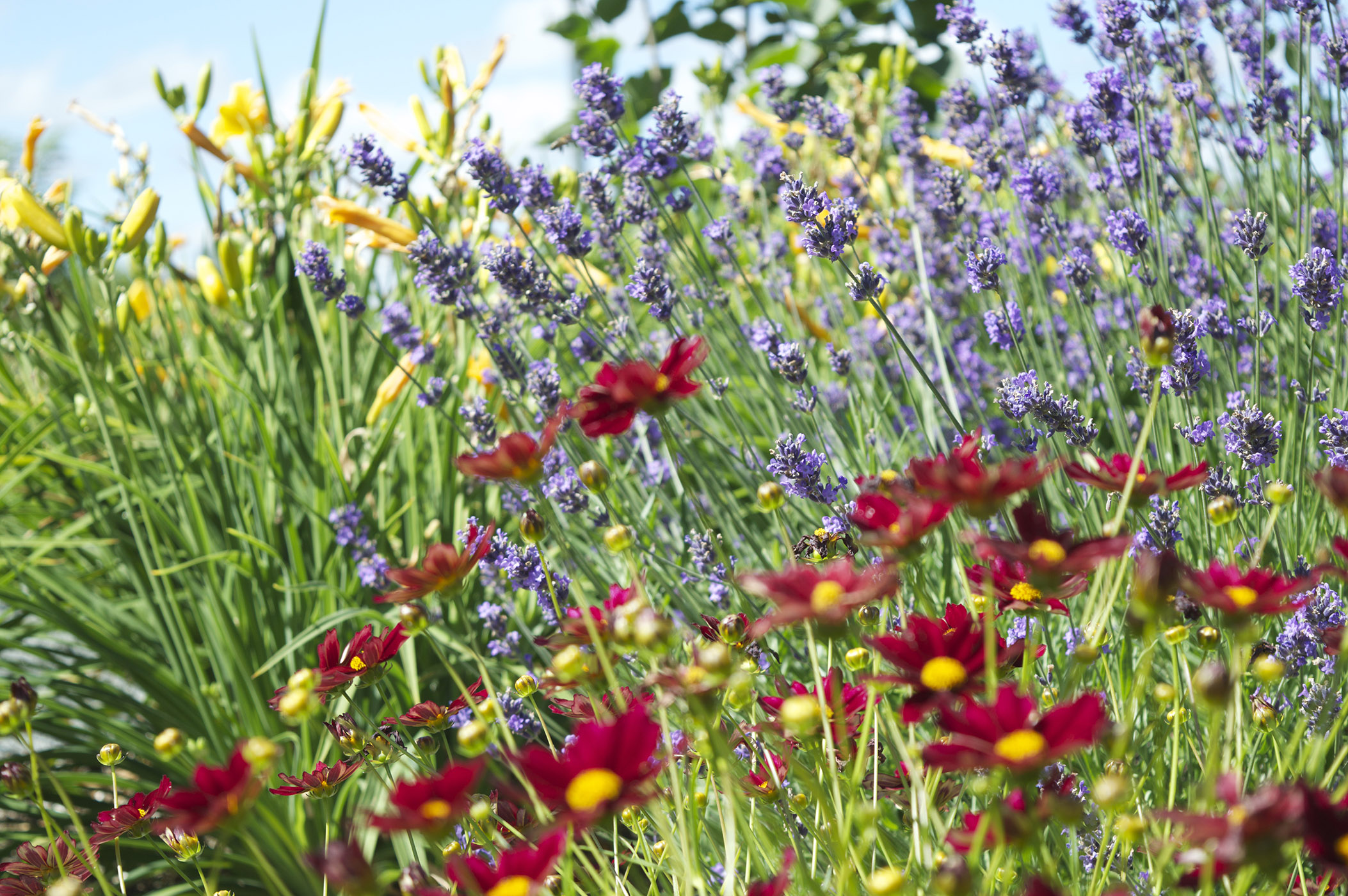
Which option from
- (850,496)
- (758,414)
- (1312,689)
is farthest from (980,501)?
(758,414)

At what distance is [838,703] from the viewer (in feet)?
3.14

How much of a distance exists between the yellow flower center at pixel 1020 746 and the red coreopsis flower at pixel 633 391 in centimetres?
43

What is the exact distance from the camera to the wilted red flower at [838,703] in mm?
964

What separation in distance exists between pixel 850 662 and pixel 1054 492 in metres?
1.04

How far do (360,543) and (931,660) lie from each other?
5.42ft

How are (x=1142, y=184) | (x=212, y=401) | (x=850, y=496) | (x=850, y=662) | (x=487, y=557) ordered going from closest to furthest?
(x=850, y=662)
(x=487, y=557)
(x=850, y=496)
(x=1142, y=184)
(x=212, y=401)

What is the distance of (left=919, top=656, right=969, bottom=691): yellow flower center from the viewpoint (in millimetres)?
829

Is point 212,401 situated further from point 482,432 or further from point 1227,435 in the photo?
point 1227,435

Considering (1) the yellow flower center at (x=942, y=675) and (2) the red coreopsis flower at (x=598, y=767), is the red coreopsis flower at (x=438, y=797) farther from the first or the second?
(1) the yellow flower center at (x=942, y=675)

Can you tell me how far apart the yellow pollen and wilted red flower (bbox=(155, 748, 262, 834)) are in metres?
0.14

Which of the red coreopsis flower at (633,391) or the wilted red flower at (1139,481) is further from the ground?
the red coreopsis flower at (633,391)

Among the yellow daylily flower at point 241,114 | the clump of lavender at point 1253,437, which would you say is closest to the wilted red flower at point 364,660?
the clump of lavender at point 1253,437

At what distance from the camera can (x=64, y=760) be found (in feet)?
8.18

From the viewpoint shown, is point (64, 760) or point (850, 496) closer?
point (850, 496)
